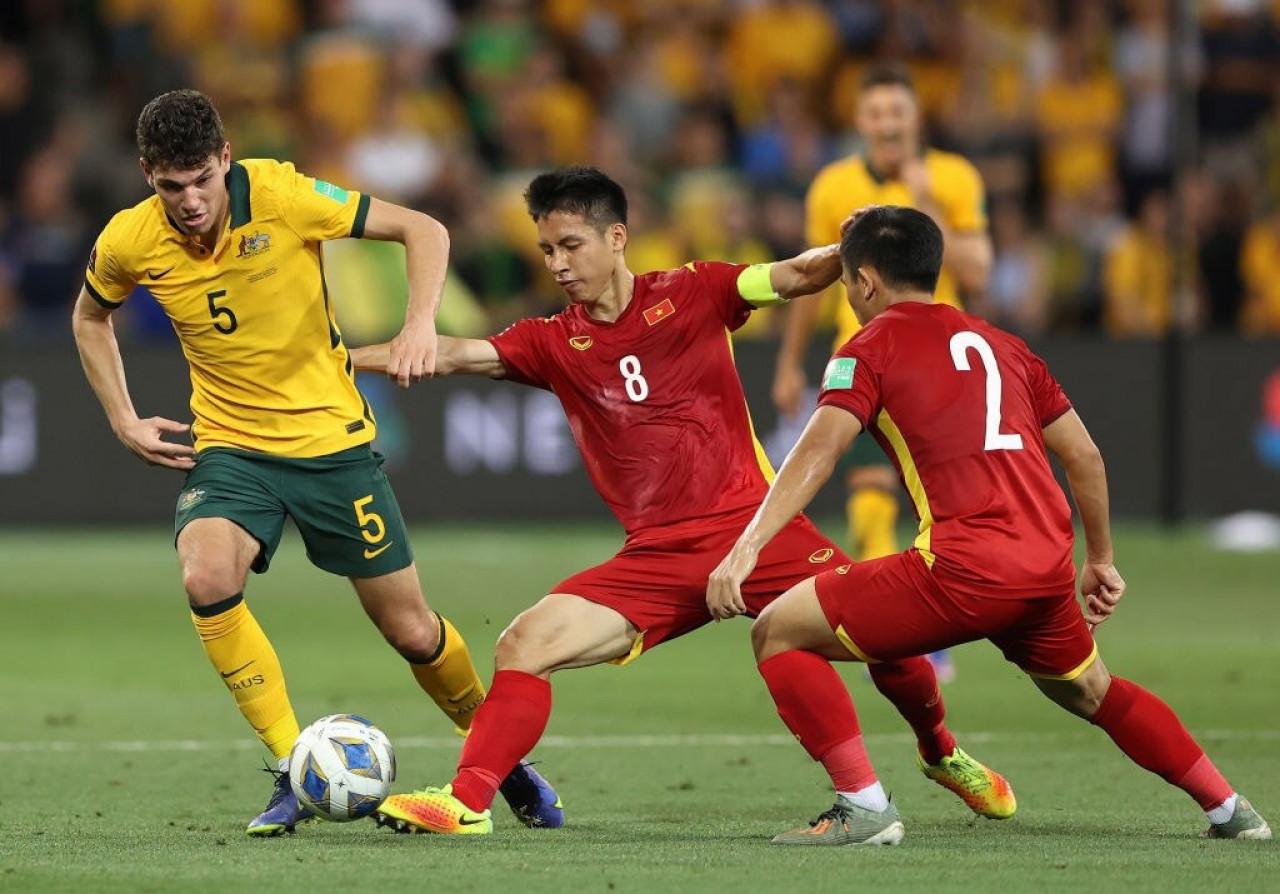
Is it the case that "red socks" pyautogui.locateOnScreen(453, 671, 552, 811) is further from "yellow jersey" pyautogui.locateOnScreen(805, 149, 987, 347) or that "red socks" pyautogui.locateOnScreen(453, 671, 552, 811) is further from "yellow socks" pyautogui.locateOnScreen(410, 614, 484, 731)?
"yellow jersey" pyautogui.locateOnScreen(805, 149, 987, 347)

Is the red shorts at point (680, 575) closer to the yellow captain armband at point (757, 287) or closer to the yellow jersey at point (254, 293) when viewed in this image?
the yellow captain armband at point (757, 287)

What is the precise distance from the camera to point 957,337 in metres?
5.79

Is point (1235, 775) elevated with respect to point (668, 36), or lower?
lower

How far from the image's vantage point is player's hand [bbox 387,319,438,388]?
19.8 ft

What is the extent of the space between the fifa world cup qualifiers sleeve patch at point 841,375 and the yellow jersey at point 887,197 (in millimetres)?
3509

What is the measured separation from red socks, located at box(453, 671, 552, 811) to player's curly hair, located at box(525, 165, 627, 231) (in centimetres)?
131

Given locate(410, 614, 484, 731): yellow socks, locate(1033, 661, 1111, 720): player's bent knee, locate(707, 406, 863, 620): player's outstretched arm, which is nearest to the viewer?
locate(707, 406, 863, 620): player's outstretched arm

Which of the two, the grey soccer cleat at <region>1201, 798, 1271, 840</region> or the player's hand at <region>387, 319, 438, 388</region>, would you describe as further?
the player's hand at <region>387, 319, 438, 388</region>

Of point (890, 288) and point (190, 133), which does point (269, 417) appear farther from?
point (890, 288)

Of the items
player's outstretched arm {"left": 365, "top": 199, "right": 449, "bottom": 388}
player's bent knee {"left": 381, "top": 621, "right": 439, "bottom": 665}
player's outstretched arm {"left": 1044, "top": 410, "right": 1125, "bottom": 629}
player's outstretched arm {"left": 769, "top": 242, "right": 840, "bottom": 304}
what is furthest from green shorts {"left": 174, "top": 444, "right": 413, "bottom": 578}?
player's outstretched arm {"left": 1044, "top": 410, "right": 1125, "bottom": 629}

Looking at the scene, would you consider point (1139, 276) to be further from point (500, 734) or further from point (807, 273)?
point (500, 734)

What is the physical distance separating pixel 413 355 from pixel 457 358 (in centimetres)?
30

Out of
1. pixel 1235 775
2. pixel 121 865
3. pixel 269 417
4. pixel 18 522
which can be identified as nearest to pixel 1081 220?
pixel 18 522

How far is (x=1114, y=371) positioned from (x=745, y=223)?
2874mm
